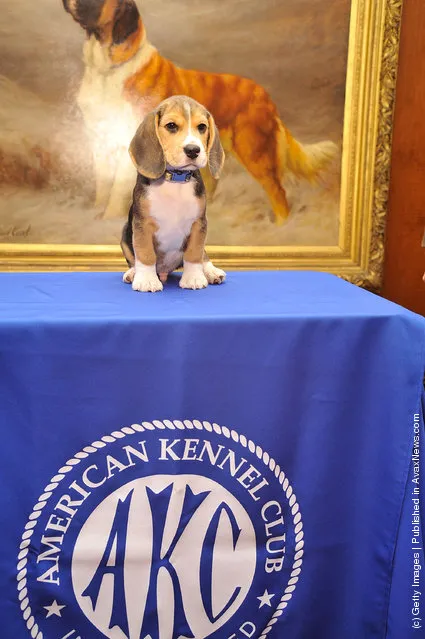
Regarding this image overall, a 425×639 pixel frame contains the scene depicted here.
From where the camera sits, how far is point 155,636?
795 mm

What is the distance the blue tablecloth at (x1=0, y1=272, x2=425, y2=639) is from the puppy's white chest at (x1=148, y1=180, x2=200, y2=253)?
18cm

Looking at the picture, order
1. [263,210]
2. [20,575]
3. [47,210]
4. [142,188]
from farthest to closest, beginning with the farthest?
[263,210]
[47,210]
[142,188]
[20,575]

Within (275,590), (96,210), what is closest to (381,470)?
(275,590)

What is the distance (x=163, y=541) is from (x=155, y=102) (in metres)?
1.28

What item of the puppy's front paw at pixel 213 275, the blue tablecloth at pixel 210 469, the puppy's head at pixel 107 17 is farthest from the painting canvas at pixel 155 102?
the blue tablecloth at pixel 210 469

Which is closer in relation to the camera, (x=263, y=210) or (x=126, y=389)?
(x=126, y=389)

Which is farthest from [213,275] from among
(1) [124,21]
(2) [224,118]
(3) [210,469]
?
(1) [124,21]

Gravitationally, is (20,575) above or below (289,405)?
below

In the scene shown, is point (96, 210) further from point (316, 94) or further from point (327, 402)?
point (327, 402)

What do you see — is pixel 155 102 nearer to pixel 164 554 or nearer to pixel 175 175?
pixel 175 175

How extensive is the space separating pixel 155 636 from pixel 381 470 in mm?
482

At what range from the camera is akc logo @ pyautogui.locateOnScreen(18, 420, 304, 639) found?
2.48 ft

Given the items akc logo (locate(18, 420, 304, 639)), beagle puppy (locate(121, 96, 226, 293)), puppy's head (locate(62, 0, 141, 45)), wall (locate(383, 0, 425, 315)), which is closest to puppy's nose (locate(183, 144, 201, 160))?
beagle puppy (locate(121, 96, 226, 293))

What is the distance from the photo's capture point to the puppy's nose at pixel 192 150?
2.78 ft
